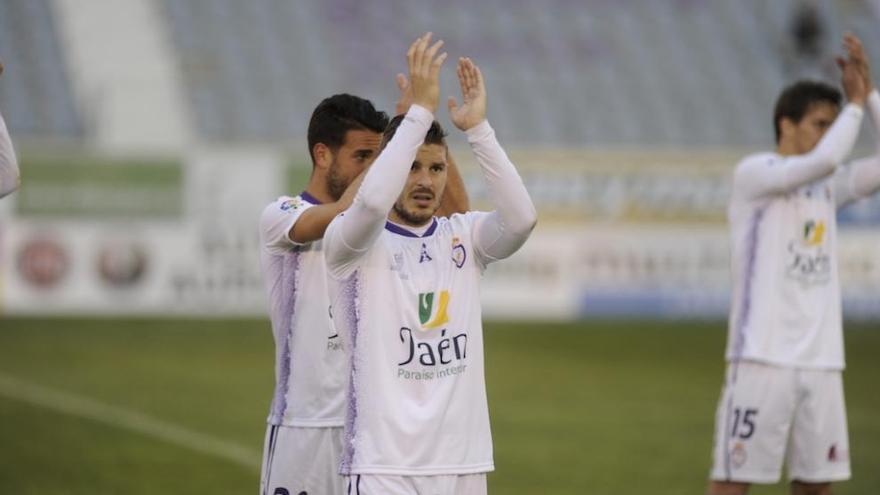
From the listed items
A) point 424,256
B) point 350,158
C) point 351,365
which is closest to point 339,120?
point 350,158

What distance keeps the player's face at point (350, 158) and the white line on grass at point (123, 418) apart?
17.3ft

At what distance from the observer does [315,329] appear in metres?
6.20

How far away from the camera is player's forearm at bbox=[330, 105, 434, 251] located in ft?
16.9

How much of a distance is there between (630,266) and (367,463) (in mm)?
17583

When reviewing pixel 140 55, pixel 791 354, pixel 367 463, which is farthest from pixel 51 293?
pixel 367 463

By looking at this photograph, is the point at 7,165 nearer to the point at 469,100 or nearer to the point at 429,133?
the point at 429,133

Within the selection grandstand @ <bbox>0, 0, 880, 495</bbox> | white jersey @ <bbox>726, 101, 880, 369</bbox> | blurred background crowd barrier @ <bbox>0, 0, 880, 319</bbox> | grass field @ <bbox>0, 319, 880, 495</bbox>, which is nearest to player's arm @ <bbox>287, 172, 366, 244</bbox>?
white jersey @ <bbox>726, 101, 880, 369</bbox>

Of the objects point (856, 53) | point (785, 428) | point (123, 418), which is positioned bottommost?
point (785, 428)

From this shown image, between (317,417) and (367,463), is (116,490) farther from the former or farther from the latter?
(367,463)

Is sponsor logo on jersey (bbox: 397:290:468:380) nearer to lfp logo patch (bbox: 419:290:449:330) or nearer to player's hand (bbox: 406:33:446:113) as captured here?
lfp logo patch (bbox: 419:290:449:330)

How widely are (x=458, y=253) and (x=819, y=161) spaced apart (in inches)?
97.4

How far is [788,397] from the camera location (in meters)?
7.64

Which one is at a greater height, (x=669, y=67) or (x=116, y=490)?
(x=669, y=67)

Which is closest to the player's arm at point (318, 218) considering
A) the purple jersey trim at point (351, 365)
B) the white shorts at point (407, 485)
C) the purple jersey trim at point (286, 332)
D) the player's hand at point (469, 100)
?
the purple jersey trim at point (286, 332)
